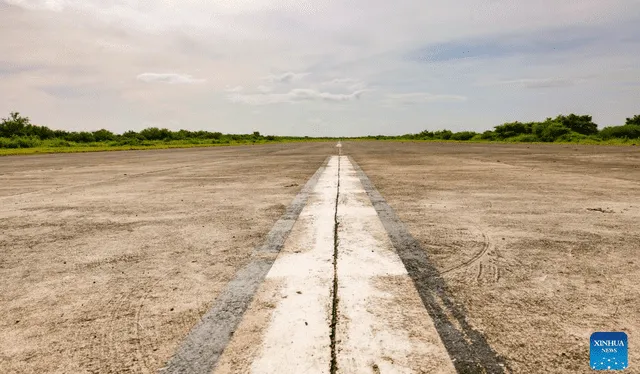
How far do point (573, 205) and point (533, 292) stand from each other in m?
3.41

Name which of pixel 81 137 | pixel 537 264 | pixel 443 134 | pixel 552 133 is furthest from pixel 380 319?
pixel 443 134

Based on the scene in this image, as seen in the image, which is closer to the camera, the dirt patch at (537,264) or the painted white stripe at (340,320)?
the painted white stripe at (340,320)

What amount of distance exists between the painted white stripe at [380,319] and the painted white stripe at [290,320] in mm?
85

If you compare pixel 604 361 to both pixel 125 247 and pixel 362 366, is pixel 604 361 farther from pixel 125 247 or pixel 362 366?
pixel 125 247

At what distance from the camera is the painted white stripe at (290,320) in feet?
5.00

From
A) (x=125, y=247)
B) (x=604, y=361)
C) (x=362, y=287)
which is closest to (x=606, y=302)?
(x=604, y=361)

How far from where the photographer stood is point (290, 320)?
1873mm

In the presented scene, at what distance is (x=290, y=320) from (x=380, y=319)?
1.40ft

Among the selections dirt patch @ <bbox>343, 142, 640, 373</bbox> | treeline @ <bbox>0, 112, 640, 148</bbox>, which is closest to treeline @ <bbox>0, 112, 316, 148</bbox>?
treeline @ <bbox>0, 112, 640, 148</bbox>

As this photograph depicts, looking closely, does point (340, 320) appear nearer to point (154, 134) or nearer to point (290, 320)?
point (290, 320)

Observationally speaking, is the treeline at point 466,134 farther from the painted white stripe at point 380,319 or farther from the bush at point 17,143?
the painted white stripe at point 380,319

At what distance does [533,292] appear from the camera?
2203 millimetres

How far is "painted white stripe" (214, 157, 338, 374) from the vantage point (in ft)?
5.00

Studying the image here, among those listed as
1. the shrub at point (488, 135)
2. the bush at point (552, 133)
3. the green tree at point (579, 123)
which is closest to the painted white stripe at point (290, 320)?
the bush at point (552, 133)
